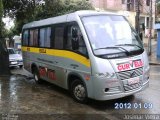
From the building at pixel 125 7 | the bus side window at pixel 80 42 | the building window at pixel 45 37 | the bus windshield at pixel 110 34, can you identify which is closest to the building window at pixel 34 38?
the building window at pixel 45 37

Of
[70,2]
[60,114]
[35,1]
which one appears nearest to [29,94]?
[60,114]

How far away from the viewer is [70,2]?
2667cm

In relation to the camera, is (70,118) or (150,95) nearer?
(70,118)

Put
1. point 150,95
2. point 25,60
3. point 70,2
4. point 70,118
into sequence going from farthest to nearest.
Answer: point 70,2 → point 25,60 → point 150,95 → point 70,118

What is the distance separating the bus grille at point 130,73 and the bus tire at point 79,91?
113 cm

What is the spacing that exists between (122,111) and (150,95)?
6.59 ft

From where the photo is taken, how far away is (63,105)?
907 cm

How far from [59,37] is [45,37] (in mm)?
1455

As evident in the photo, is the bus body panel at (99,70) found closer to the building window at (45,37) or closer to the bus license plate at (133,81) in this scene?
the bus license plate at (133,81)

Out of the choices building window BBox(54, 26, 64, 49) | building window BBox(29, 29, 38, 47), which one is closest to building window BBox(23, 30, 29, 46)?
building window BBox(29, 29, 38, 47)

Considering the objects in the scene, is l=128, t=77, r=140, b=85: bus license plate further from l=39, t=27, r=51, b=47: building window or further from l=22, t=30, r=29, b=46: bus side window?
l=22, t=30, r=29, b=46: bus side window

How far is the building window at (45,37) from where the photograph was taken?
11.4 metres

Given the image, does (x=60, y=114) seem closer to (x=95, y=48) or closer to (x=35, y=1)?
(x=95, y=48)

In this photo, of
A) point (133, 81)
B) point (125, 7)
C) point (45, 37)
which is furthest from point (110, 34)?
point (125, 7)
